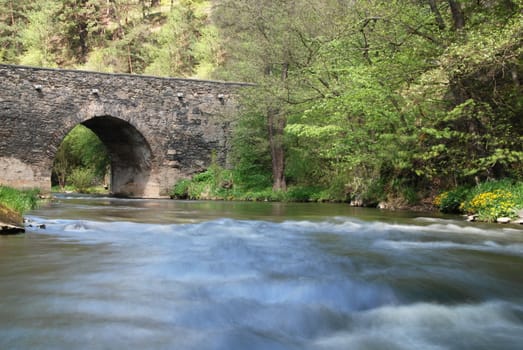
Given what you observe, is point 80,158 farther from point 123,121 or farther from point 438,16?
point 438,16

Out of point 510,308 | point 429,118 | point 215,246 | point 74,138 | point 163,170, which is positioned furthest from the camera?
point 74,138

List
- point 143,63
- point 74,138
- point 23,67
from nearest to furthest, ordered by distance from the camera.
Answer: point 23,67
point 74,138
point 143,63

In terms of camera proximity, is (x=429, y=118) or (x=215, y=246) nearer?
(x=215, y=246)

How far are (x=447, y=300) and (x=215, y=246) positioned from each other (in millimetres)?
2847

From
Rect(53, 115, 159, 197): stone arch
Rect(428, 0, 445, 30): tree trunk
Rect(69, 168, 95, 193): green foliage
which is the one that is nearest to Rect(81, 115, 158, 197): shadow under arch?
Rect(53, 115, 159, 197): stone arch

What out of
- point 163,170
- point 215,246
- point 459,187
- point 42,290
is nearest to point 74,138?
point 163,170

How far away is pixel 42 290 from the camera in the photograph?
11.2 feet

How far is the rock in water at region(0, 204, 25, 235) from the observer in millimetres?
5973

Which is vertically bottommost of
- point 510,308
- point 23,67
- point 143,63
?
point 510,308

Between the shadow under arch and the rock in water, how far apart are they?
12915mm

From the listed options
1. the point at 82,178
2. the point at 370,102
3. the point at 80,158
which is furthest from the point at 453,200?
the point at 80,158

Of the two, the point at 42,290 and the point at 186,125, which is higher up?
the point at 186,125

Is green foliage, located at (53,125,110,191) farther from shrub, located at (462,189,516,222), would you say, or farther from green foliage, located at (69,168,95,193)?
shrub, located at (462,189,516,222)

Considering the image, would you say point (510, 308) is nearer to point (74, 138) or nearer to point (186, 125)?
point (186, 125)
